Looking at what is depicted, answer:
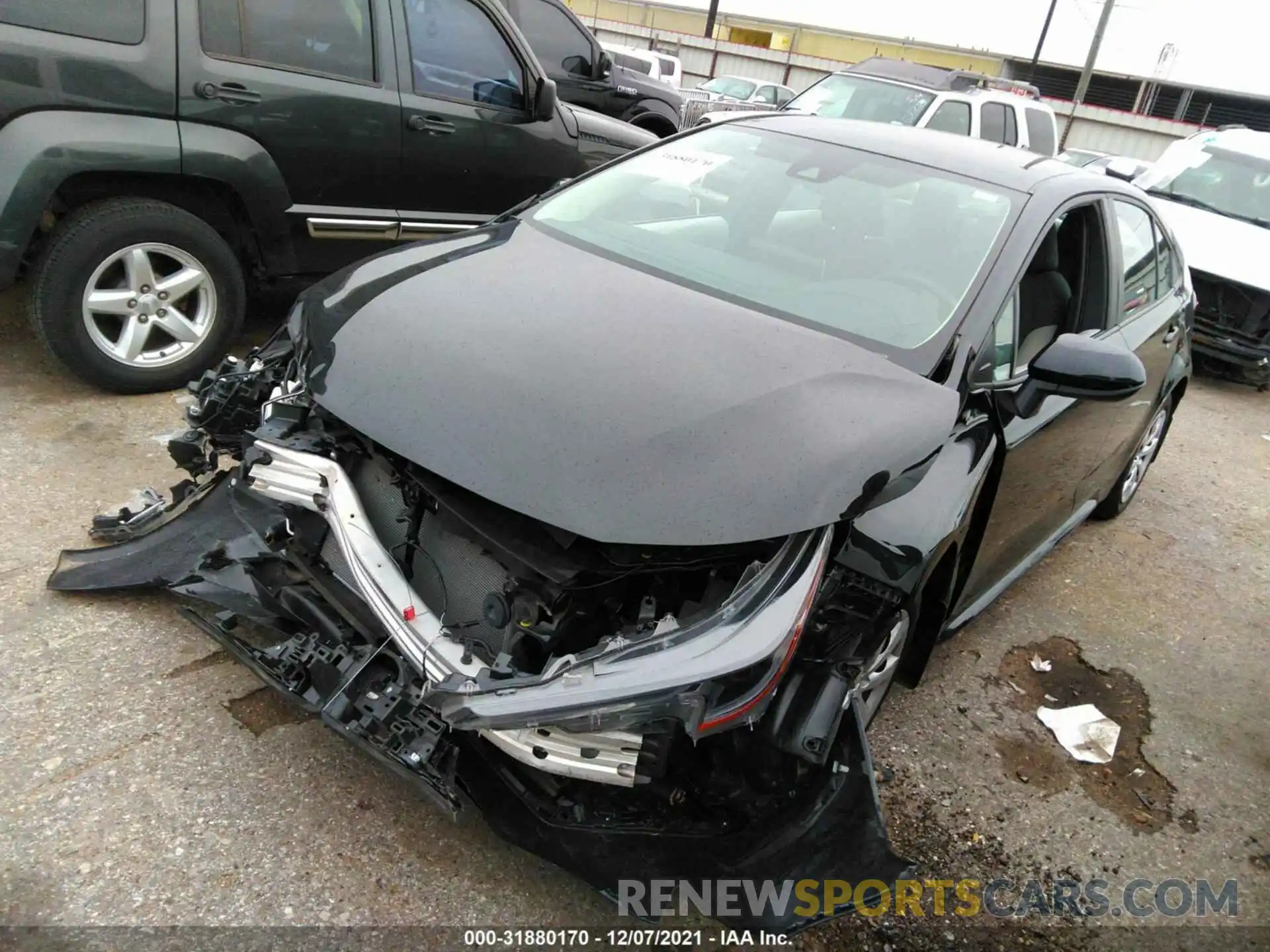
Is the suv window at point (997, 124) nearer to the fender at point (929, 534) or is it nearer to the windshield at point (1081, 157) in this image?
the windshield at point (1081, 157)

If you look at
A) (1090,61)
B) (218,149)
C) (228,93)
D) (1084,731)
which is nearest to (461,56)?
(228,93)

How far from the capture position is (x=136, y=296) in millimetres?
3893

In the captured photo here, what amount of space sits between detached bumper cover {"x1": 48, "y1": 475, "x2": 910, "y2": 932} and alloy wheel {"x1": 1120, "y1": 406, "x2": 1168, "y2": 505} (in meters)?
3.37

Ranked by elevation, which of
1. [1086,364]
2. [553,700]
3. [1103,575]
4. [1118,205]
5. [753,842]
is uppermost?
[1118,205]

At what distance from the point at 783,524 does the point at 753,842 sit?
74cm

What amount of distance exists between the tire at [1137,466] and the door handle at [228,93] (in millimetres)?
4457

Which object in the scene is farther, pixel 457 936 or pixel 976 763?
pixel 976 763

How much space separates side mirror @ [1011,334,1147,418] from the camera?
8.42 ft

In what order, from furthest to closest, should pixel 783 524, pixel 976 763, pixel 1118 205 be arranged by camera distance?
pixel 1118 205 → pixel 976 763 → pixel 783 524

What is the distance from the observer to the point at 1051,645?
12.1 feet

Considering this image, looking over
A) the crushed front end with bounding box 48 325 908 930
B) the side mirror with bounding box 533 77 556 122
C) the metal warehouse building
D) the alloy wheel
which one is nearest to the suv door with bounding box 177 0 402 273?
the side mirror with bounding box 533 77 556 122

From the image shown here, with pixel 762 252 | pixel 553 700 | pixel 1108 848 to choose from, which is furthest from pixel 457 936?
pixel 762 252

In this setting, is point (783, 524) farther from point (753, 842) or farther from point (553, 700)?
point (753, 842)

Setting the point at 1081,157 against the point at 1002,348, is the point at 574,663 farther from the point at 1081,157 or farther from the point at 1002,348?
the point at 1081,157
